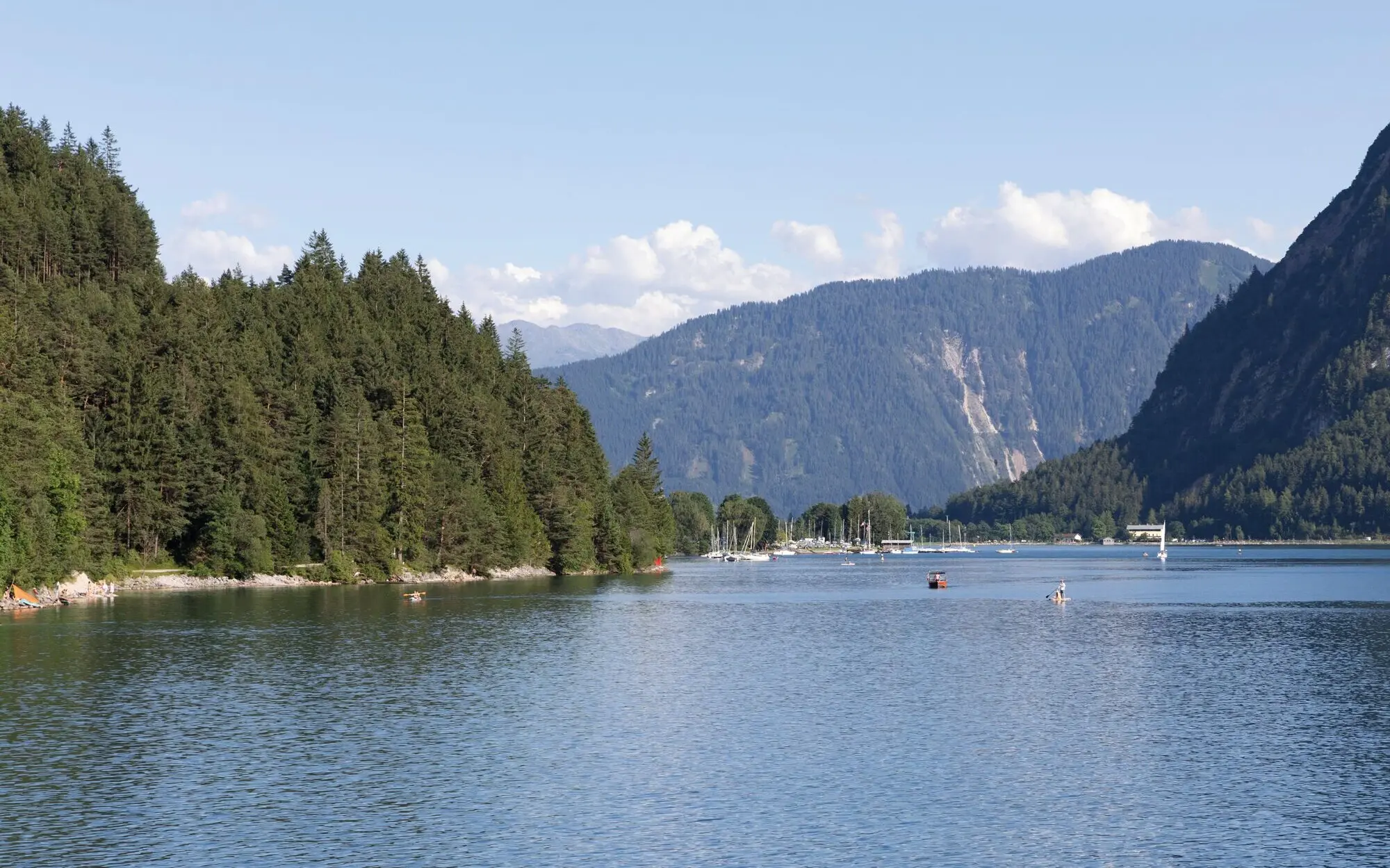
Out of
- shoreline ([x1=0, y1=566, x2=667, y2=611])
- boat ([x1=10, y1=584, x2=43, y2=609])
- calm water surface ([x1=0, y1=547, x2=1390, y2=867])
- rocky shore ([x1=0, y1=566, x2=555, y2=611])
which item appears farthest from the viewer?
shoreline ([x1=0, y1=566, x2=667, y2=611])

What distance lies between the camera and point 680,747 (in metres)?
64.5

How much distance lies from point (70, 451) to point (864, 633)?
80.0 metres

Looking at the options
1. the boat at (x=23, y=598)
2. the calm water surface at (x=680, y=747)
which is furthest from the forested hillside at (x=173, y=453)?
the calm water surface at (x=680, y=747)

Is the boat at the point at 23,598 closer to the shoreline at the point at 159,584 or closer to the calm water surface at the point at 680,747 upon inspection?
the shoreline at the point at 159,584

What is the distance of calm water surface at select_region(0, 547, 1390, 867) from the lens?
47.1 metres

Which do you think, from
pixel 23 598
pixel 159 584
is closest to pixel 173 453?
pixel 159 584

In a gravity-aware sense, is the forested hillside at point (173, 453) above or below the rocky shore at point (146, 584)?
above

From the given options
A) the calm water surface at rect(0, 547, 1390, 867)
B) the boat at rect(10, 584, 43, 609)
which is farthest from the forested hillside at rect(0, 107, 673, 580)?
the calm water surface at rect(0, 547, 1390, 867)

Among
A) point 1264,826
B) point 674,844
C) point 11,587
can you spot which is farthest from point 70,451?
point 1264,826

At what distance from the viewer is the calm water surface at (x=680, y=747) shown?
47.1 meters

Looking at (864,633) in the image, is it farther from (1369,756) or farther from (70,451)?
(70,451)

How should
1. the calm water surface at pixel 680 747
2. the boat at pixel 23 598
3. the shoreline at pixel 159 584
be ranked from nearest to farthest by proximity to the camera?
the calm water surface at pixel 680 747, the boat at pixel 23 598, the shoreline at pixel 159 584

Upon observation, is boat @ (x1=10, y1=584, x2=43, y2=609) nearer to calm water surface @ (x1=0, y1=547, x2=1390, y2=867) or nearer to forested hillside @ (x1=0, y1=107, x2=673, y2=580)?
forested hillside @ (x1=0, y1=107, x2=673, y2=580)

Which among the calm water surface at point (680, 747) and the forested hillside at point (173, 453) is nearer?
the calm water surface at point (680, 747)
